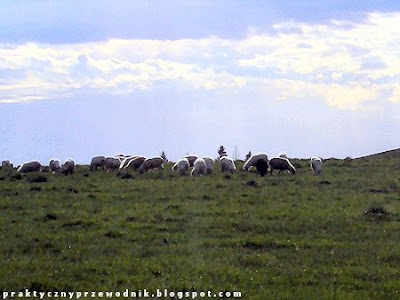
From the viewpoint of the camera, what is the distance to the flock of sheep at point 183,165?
110ft

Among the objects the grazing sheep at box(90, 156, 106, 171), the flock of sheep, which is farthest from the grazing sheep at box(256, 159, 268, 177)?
the grazing sheep at box(90, 156, 106, 171)

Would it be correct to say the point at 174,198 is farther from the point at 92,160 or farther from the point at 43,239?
the point at 92,160

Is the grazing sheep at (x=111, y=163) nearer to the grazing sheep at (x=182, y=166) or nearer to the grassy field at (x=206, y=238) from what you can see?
the grazing sheep at (x=182, y=166)

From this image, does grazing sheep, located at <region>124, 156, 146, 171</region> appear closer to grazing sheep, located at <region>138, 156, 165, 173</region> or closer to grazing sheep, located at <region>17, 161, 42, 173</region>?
grazing sheep, located at <region>138, 156, 165, 173</region>

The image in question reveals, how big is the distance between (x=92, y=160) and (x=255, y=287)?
1074 inches

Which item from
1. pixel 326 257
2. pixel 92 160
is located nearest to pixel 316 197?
pixel 326 257

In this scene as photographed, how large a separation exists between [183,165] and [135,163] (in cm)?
315

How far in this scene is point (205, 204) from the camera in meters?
21.5

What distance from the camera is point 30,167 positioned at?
36.2 meters

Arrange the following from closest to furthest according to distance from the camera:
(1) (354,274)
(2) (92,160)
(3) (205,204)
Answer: (1) (354,274), (3) (205,204), (2) (92,160)

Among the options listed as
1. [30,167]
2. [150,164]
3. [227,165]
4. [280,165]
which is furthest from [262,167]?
[30,167]

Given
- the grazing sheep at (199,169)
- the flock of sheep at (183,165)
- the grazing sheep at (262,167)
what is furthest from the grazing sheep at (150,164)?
the grazing sheep at (262,167)

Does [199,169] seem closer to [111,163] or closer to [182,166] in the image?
[182,166]

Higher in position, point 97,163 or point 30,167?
point 97,163
